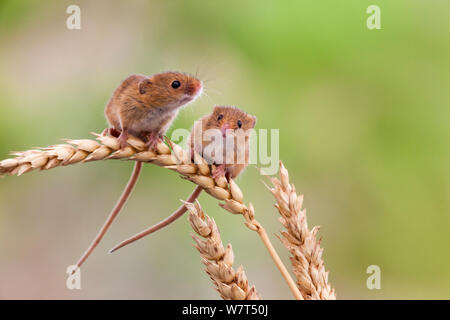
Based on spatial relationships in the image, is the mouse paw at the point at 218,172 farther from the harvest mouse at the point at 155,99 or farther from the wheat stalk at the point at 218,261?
the harvest mouse at the point at 155,99

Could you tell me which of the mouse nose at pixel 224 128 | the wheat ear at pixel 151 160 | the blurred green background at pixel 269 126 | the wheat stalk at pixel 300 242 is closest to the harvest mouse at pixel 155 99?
the mouse nose at pixel 224 128

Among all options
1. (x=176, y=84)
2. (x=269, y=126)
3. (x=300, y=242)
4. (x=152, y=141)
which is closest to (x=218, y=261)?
(x=300, y=242)

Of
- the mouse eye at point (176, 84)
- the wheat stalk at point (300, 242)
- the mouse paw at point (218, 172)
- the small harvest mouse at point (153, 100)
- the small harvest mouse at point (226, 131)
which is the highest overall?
the mouse eye at point (176, 84)

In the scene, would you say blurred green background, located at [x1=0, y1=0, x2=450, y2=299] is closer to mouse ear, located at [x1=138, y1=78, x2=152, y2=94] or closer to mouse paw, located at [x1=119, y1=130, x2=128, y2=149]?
mouse ear, located at [x1=138, y1=78, x2=152, y2=94]

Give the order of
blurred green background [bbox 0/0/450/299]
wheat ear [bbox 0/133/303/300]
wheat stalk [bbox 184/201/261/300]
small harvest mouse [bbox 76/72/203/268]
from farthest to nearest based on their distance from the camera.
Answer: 1. blurred green background [bbox 0/0/450/299]
2. small harvest mouse [bbox 76/72/203/268]
3. wheat stalk [bbox 184/201/261/300]
4. wheat ear [bbox 0/133/303/300]

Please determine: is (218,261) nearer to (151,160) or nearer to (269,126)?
(151,160)

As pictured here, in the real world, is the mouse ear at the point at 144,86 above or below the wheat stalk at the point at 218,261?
above

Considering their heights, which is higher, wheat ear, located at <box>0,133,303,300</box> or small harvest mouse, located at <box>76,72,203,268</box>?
small harvest mouse, located at <box>76,72,203,268</box>

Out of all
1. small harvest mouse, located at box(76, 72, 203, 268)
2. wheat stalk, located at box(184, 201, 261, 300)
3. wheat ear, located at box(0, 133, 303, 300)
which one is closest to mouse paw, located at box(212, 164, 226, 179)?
wheat ear, located at box(0, 133, 303, 300)
